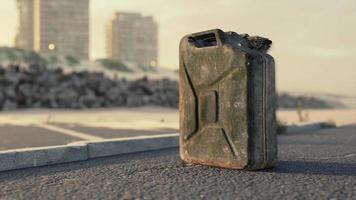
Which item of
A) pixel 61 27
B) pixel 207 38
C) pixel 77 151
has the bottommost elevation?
pixel 77 151

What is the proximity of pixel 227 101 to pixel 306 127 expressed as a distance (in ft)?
20.1

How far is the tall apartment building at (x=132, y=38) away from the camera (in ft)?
297

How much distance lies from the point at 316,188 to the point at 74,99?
13.5 metres

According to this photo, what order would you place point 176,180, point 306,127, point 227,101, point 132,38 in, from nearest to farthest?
1. point 176,180
2. point 227,101
3. point 306,127
4. point 132,38

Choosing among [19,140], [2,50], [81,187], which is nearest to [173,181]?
[81,187]

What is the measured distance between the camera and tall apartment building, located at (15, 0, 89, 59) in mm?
82188

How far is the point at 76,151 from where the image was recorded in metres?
4.89

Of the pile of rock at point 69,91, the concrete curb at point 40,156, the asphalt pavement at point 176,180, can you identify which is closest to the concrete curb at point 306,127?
the asphalt pavement at point 176,180

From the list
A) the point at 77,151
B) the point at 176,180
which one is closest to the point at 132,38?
the point at 77,151

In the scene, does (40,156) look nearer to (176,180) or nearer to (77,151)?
(77,151)

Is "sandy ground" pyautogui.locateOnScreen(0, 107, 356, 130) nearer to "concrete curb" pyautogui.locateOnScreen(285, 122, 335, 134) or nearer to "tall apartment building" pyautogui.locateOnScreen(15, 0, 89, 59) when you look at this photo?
"concrete curb" pyautogui.locateOnScreen(285, 122, 335, 134)

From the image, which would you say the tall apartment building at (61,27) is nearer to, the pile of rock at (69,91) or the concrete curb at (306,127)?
the pile of rock at (69,91)

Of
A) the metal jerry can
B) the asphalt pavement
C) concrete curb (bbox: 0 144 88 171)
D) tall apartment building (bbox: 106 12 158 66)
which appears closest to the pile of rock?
concrete curb (bbox: 0 144 88 171)

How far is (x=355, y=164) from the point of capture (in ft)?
14.4
